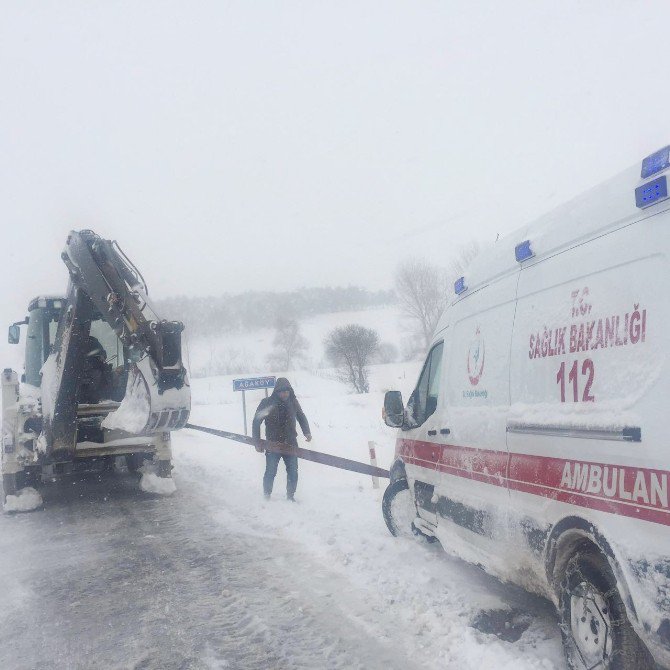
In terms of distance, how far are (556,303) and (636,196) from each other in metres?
0.80

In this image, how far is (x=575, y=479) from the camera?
3.28m

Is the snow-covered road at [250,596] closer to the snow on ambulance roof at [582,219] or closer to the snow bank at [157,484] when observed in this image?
the snow bank at [157,484]

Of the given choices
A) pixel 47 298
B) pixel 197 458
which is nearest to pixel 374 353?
pixel 197 458

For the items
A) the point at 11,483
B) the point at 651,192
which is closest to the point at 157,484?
the point at 11,483

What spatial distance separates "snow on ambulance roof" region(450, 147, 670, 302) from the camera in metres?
2.99

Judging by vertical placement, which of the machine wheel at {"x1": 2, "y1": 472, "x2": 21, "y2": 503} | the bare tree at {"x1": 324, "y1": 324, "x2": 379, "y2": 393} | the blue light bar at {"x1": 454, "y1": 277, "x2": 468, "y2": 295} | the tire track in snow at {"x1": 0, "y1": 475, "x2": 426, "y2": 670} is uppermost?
the bare tree at {"x1": 324, "y1": 324, "x2": 379, "y2": 393}

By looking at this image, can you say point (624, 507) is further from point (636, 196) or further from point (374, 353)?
point (374, 353)

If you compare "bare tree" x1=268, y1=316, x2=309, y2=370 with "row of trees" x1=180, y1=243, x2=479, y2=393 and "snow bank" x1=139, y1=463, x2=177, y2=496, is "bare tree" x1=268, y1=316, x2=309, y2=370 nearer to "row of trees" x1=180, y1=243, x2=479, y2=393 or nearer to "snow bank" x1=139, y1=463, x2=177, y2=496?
"row of trees" x1=180, y1=243, x2=479, y2=393

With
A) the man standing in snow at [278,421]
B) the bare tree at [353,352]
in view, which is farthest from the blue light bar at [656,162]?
the bare tree at [353,352]

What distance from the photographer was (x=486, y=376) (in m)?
4.36

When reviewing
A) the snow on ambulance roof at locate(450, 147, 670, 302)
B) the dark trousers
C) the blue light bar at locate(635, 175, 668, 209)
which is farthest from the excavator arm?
the blue light bar at locate(635, 175, 668, 209)

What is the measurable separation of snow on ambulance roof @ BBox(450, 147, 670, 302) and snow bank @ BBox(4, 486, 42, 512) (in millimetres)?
7603

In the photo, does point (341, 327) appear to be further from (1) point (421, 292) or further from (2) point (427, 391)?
(2) point (427, 391)

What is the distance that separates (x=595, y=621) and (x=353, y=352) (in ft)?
158
